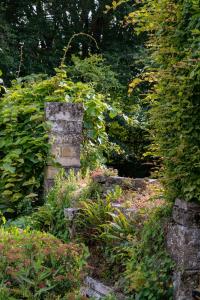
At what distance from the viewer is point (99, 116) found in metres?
7.88

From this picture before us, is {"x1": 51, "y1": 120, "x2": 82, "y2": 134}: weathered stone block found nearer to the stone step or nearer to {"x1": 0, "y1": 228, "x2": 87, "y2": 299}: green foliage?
the stone step

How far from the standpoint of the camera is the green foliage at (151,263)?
3.94 meters

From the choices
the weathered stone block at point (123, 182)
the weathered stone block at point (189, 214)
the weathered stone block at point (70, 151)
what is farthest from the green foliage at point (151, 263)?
the weathered stone block at point (70, 151)

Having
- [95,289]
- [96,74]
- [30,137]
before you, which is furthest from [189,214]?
[96,74]

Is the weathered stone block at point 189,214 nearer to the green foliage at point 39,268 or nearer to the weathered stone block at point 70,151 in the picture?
the green foliage at point 39,268

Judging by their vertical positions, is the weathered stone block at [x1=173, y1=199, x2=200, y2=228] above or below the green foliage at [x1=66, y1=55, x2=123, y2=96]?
above

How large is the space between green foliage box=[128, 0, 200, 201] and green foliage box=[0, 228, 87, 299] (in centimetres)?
94

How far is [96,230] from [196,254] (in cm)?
167

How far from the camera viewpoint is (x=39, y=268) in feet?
11.6

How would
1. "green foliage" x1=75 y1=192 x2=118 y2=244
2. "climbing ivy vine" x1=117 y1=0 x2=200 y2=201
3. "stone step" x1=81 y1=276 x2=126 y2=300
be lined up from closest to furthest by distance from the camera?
1. "climbing ivy vine" x1=117 y1=0 x2=200 y2=201
2. "stone step" x1=81 y1=276 x2=126 y2=300
3. "green foliage" x1=75 y1=192 x2=118 y2=244

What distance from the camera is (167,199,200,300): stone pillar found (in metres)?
3.83

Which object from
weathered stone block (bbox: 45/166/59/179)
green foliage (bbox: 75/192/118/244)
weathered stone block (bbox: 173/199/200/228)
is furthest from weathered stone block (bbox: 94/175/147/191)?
weathered stone block (bbox: 173/199/200/228)

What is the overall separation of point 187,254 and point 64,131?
148 inches

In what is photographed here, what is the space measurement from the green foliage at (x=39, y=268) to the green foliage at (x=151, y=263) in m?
0.49
